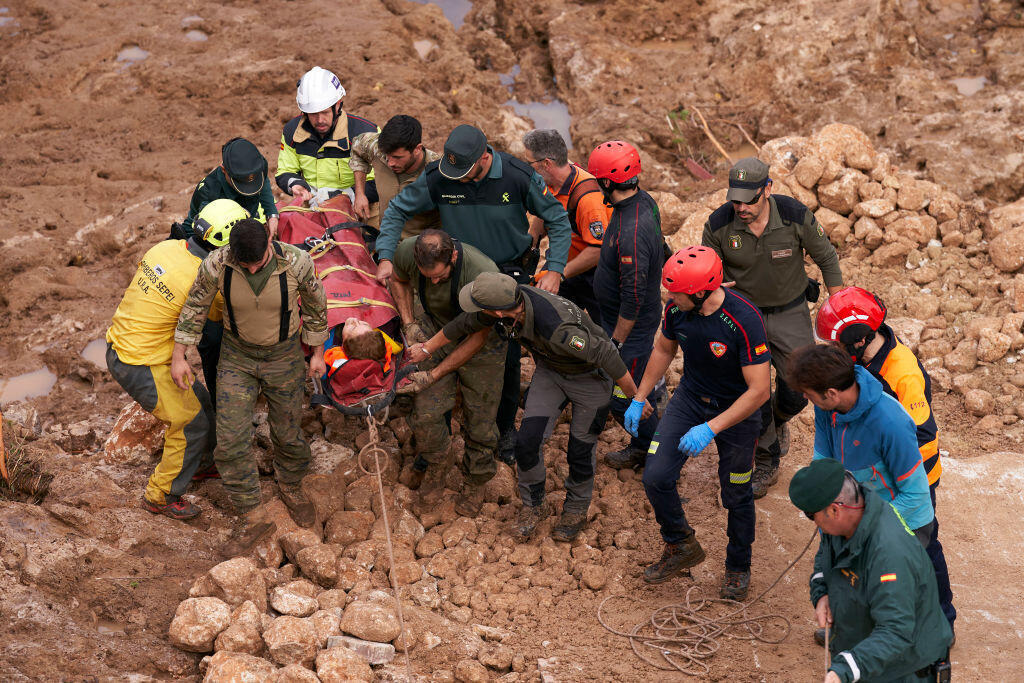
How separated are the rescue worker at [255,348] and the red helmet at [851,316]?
2.71 m

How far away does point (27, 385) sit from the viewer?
699 cm

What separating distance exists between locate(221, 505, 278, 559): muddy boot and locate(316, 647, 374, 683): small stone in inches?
42.6

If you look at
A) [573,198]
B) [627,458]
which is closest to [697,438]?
[627,458]

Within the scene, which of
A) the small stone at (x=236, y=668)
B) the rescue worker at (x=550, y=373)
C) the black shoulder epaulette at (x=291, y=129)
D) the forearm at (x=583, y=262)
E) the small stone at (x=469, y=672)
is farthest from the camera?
the black shoulder epaulette at (x=291, y=129)

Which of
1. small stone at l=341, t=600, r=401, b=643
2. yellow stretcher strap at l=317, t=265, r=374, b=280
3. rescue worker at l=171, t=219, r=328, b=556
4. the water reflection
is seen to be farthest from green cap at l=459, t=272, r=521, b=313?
the water reflection

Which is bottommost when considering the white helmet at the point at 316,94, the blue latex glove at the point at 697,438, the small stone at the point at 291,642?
Answer: the small stone at the point at 291,642

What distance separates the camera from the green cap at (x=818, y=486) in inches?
118

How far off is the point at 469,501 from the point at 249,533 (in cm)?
135

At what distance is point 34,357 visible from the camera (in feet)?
23.7

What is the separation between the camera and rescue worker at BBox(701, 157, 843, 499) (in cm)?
512

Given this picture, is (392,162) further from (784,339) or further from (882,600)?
(882,600)

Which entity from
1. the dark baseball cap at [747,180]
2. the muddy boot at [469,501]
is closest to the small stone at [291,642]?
the muddy boot at [469,501]

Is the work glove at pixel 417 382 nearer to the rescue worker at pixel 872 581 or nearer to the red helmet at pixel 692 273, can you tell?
the red helmet at pixel 692 273

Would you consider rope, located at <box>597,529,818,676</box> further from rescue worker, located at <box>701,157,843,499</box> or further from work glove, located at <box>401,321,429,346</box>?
work glove, located at <box>401,321,429,346</box>
